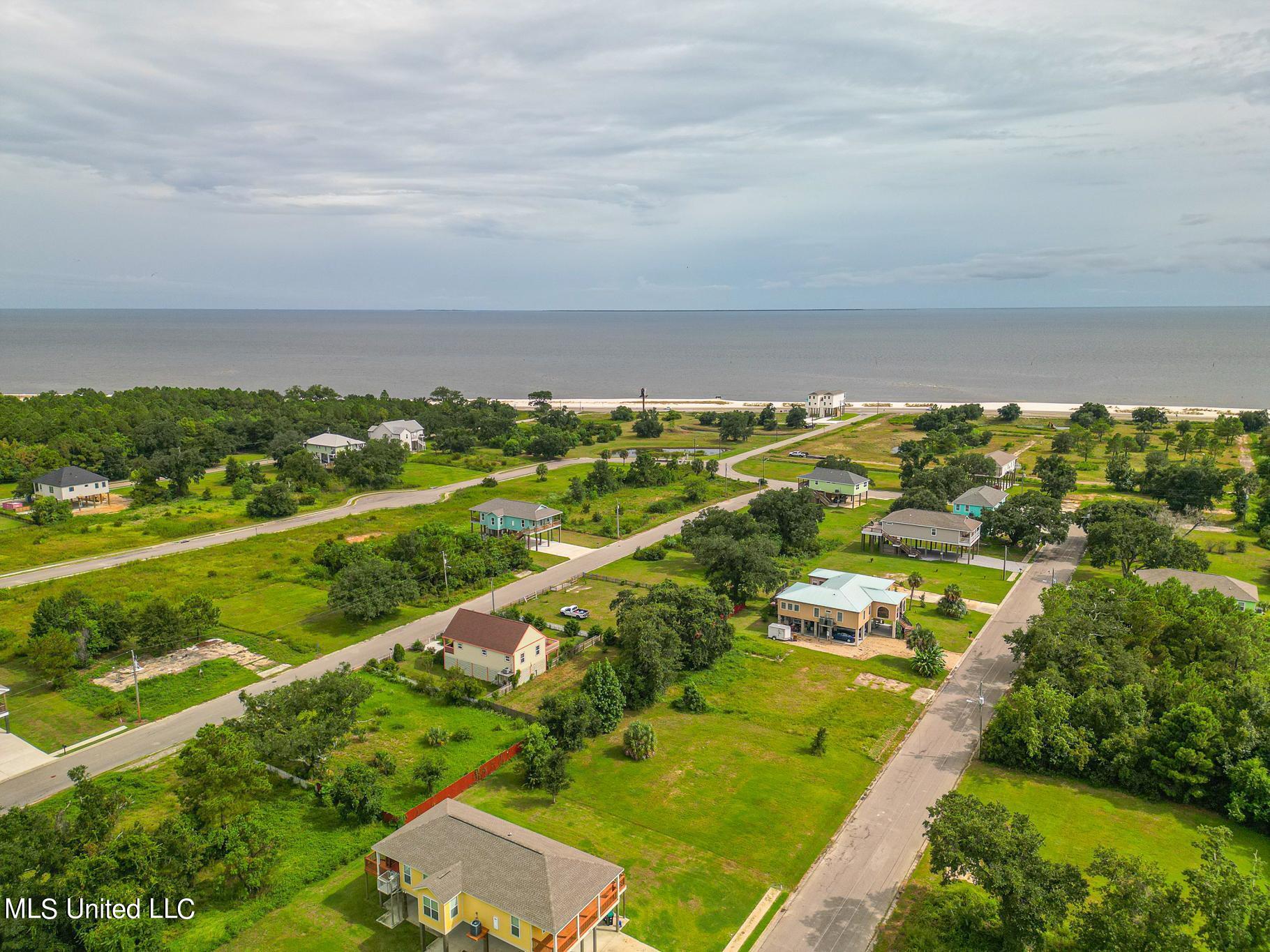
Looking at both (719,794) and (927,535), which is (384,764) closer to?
(719,794)

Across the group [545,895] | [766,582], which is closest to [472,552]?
[766,582]

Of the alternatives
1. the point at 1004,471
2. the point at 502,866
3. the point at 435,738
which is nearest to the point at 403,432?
the point at 435,738

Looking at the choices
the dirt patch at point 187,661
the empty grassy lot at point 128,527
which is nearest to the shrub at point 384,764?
the dirt patch at point 187,661

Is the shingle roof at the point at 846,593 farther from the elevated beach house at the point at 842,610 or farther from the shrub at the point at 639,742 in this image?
the shrub at the point at 639,742

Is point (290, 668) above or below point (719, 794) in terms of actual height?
above

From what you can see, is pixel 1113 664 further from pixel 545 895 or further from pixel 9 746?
pixel 9 746

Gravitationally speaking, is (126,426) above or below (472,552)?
above

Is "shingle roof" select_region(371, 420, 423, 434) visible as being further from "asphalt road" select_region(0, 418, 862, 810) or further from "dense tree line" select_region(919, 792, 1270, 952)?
"dense tree line" select_region(919, 792, 1270, 952)
